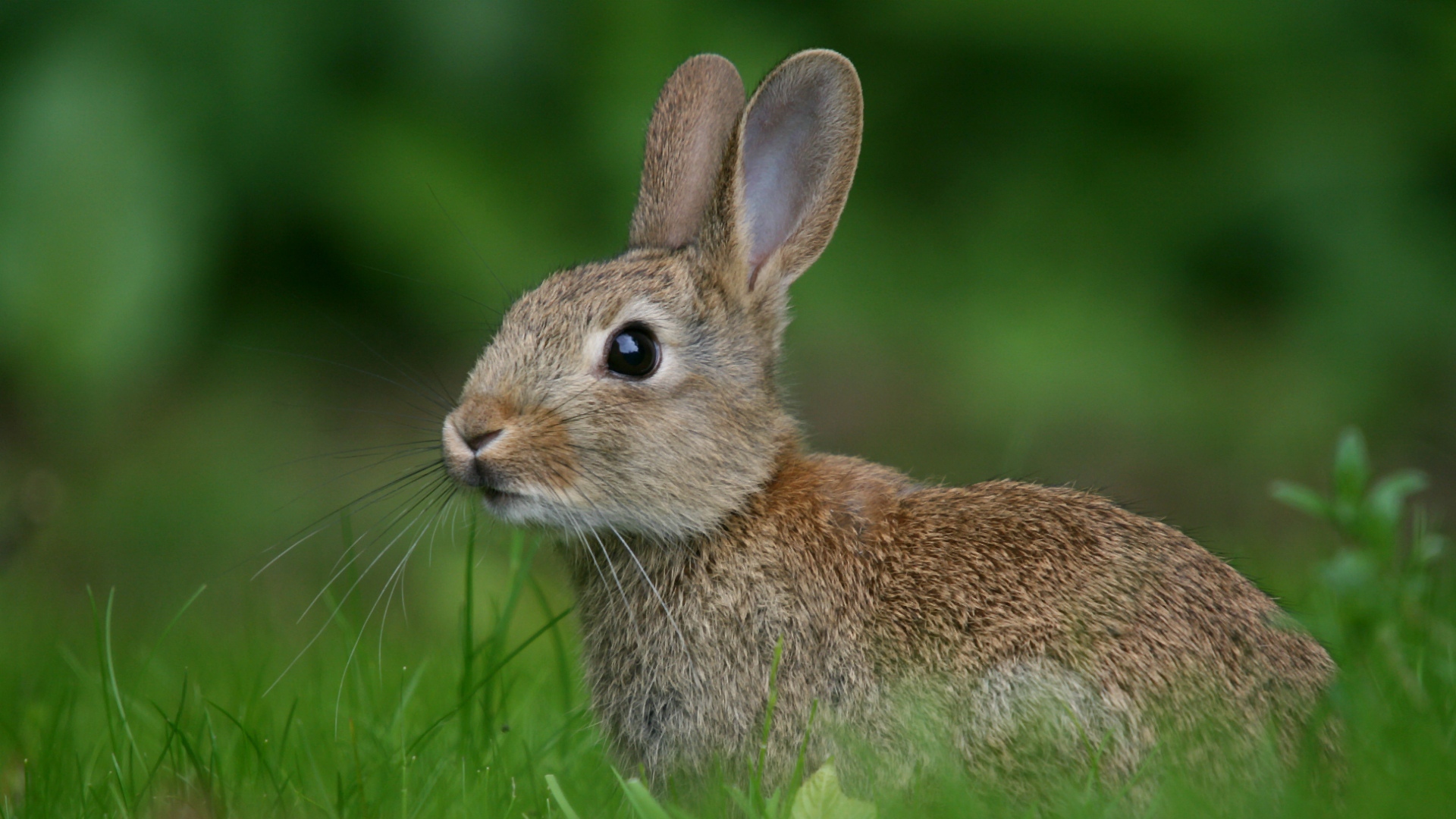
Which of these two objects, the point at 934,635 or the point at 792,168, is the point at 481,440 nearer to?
the point at 934,635

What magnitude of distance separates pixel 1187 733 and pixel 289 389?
203 inches

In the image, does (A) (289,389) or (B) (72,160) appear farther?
(A) (289,389)

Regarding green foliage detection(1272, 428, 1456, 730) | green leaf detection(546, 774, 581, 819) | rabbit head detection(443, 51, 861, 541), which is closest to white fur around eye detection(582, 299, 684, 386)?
rabbit head detection(443, 51, 861, 541)

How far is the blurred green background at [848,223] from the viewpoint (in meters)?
6.13

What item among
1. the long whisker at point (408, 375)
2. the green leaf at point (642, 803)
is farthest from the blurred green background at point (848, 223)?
the green leaf at point (642, 803)

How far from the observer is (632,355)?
11.8ft

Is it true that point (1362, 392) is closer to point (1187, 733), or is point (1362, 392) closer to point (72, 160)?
point (1187, 733)

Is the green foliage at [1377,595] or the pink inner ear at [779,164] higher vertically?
the pink inner ear at [779,164]

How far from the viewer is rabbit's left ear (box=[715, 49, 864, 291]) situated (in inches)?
149

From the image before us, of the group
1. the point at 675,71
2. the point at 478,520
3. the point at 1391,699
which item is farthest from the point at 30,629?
the point at 1391,699

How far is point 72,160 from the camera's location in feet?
19.9

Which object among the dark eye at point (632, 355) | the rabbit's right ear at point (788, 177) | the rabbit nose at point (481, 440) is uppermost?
the rabbit's right ear at point (788, 177)

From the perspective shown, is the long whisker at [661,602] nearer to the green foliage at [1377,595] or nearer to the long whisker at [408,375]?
the long whisker at [408,375]

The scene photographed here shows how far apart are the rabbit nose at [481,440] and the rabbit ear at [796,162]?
36.0 inches
